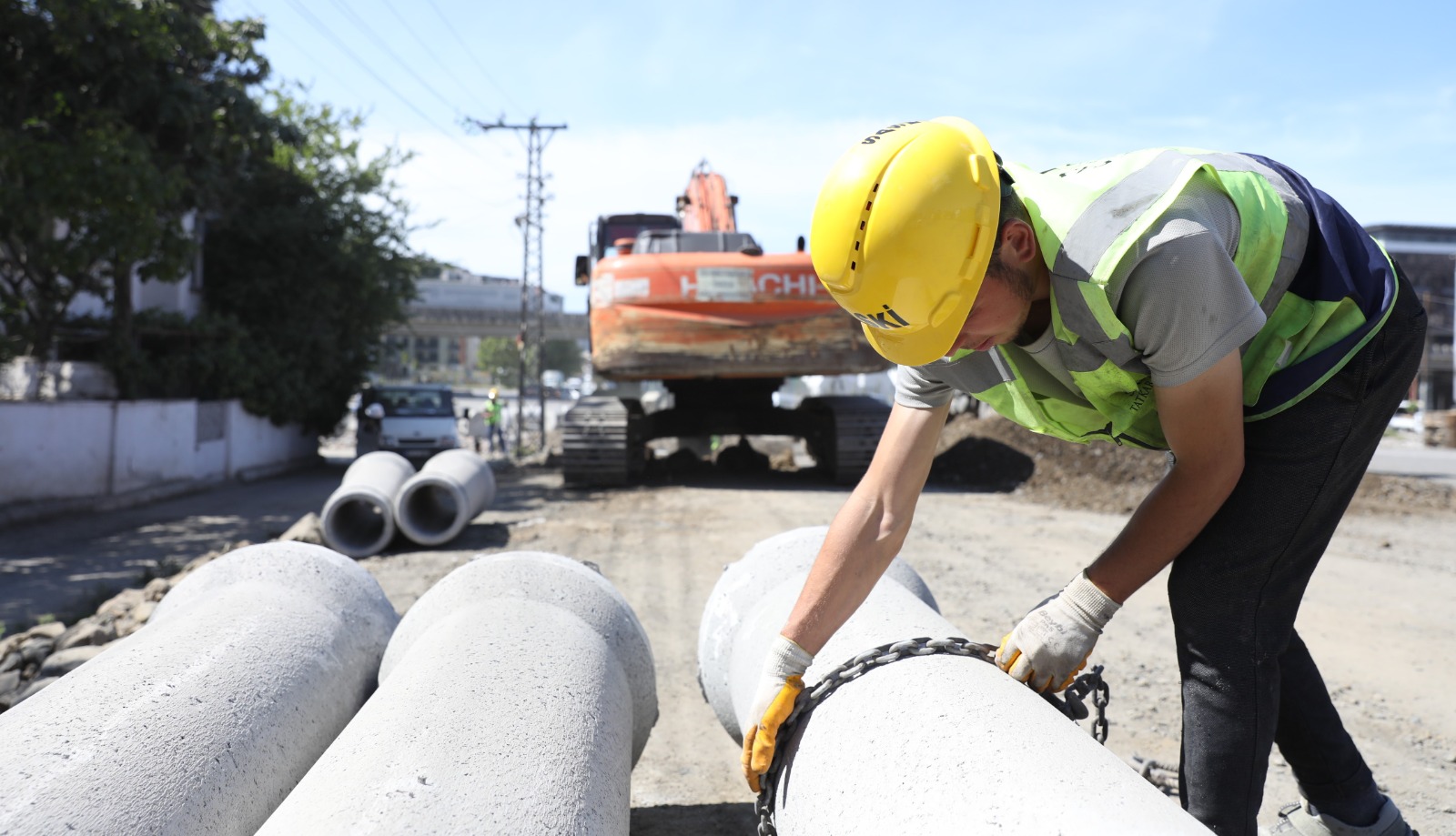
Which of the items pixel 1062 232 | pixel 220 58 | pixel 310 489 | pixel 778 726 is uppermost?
pixel 220 58

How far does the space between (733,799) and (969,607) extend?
287 cm

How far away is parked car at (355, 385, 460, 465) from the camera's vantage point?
729 inches

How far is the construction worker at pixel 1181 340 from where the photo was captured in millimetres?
1955

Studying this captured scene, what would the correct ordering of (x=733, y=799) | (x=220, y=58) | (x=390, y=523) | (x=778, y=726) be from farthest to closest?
(x=220, y=58) → (x=390, y=523) → (x=733, y=799) → (x=778, y=726)

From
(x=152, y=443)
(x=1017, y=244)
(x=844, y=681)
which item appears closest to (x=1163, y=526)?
(x=1017, y=244)

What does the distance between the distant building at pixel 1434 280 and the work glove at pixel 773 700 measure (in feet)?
178

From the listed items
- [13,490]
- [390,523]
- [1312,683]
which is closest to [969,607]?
[1312,683]

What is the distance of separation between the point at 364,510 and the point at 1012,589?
578 centimetres

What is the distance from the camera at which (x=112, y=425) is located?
13211 millimetres

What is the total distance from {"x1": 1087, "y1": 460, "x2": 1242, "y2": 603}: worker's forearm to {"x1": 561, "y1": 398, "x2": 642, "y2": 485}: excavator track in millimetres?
10531

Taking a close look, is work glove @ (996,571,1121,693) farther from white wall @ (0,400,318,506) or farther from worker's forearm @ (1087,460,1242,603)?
white wall @ (0,400,318,506)

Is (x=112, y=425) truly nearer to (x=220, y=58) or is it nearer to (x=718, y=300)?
(x=220, y=58)

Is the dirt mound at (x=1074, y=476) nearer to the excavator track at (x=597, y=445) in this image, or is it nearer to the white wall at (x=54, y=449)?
the excavator track at (x=597, y=445)

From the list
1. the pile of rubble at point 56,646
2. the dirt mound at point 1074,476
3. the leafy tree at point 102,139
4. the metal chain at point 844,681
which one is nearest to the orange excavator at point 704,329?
the dirt mound at point 1074,476
